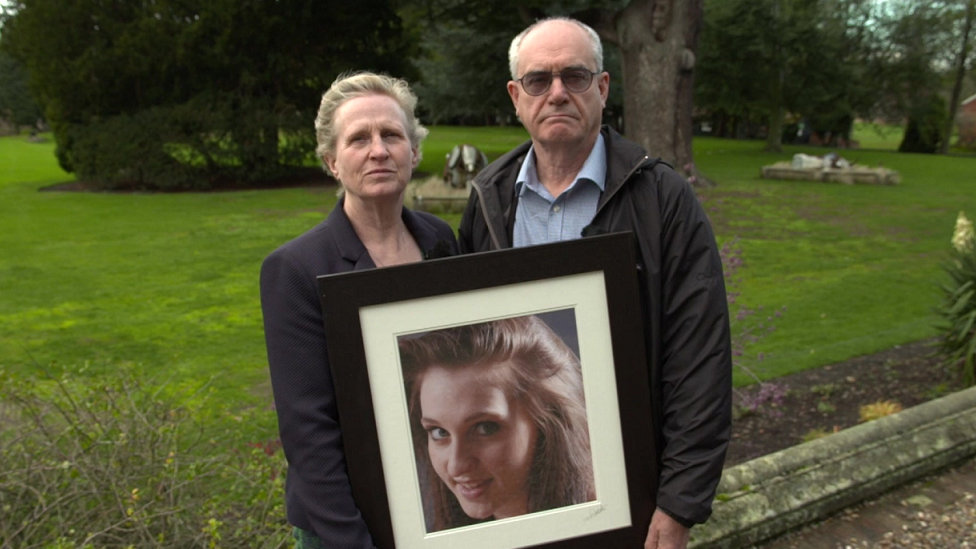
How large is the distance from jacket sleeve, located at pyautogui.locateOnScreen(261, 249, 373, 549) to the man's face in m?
0.86

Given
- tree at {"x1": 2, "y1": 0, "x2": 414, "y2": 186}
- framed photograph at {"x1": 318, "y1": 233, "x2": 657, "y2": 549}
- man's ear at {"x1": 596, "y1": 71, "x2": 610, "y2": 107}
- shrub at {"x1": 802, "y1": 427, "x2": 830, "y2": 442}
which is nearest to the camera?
framed photograph at {"x1": 318, "y1": 233, "x2": 657, "y2": 549}

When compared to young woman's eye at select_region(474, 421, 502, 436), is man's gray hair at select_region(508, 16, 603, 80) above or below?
above

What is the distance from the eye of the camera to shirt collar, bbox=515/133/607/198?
2.49 meters

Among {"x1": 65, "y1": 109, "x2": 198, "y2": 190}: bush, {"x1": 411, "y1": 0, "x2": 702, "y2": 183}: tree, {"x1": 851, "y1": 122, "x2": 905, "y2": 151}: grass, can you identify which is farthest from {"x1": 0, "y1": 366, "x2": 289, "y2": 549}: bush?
{"x1": 851, "y1": 122, "x2": 905, "y2": 151}: grass

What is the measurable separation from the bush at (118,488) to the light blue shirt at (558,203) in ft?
5.78

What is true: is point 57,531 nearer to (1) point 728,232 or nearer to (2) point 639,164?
(2) point 639,164

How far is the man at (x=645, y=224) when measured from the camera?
2260 mm

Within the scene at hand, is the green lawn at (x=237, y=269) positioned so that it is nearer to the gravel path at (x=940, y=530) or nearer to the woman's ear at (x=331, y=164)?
the woman's ear at (x=331, y=164)

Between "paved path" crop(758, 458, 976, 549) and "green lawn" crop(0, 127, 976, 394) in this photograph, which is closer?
"paved path" crop(758, 458, 976, 549)

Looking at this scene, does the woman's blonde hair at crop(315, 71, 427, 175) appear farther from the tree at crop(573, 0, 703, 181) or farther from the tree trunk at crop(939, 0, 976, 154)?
the tree trunk at crop(939, 0, 976, 154)

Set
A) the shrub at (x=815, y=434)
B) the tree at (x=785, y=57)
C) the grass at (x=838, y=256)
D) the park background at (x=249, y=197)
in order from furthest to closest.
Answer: the tree at (x=785, y=57)
the grass at (x=838, y=256)
the shrub at (x=815, y=434)
the park background at (x=249, y=197)

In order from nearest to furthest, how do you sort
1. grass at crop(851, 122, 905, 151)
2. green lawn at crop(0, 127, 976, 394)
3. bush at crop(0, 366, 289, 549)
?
bush at crop(0, 366, 289, 549), green lawn at crop(0, 127, 976, 394), grass at crop(851, 122, 905, 151)

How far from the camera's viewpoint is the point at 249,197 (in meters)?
21.0

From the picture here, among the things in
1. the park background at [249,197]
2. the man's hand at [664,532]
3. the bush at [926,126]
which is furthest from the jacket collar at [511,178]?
the bush at [926,126]
